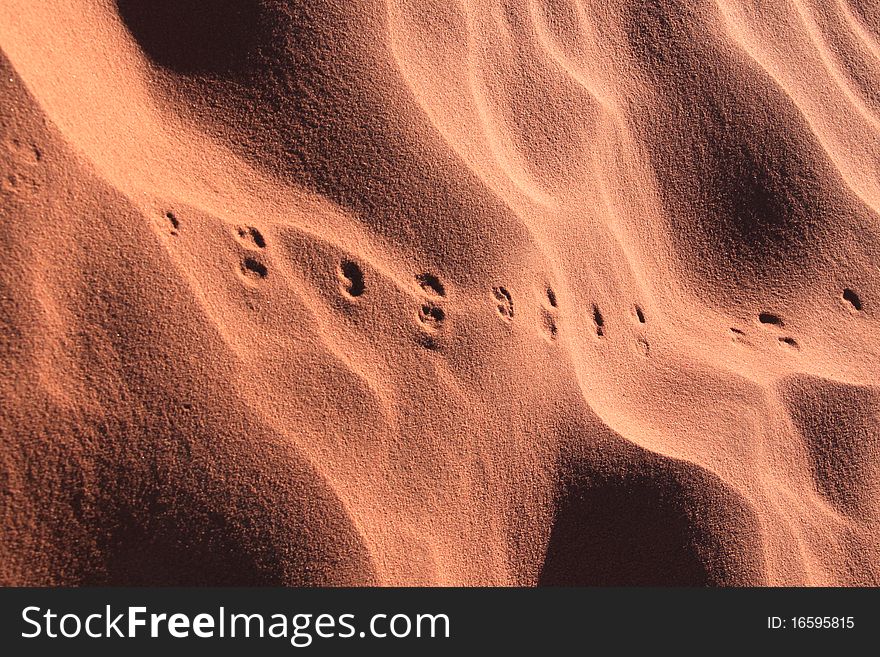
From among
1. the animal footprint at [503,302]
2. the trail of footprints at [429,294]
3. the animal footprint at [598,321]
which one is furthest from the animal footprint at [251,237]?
the animal footprint at [598,321]

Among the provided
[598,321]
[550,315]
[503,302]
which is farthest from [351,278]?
[598,321]

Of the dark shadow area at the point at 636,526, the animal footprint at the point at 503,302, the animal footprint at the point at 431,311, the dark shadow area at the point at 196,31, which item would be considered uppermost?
the dark shadow area at the point at 196,31

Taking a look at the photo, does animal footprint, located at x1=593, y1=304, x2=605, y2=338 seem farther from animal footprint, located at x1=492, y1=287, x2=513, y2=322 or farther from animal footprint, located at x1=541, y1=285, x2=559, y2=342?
animal footprint, located at x1=492, y1=287, x2=513, y2=322

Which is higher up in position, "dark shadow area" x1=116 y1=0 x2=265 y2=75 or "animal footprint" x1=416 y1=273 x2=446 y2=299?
"dark shadow area" x1=116 y1=0 x2=265 y2=75

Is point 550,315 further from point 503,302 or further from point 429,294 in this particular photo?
point 429,294

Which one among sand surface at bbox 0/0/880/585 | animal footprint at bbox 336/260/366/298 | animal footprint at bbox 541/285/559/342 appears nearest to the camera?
sand surface at bbox 0/0/880/585

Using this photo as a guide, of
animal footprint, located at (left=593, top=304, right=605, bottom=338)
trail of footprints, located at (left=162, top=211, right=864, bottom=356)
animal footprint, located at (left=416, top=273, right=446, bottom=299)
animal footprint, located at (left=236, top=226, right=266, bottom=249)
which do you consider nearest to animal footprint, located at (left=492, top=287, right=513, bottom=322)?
trail of footprints, located at (left=162, top=211, right=864, bottom=356)

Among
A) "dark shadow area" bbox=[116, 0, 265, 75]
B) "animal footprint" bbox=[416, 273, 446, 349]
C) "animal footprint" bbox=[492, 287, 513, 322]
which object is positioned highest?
"dark shadow area" bbox=[116, 0, 265, 75]

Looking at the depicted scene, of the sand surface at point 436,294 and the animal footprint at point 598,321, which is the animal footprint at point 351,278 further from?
the animal footprint at point 598,321
